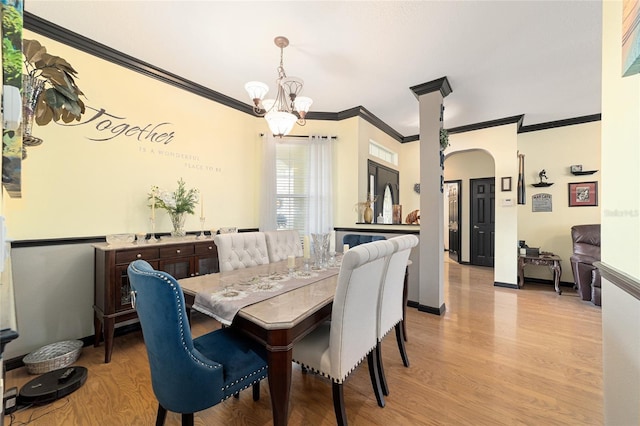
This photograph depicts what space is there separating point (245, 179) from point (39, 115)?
2624 millimetres

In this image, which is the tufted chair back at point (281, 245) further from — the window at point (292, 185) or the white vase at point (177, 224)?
the window at point (292, 185)

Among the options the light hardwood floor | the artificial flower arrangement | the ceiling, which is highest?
the ceiling

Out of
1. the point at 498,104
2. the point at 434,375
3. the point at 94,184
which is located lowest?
the point at 434,375

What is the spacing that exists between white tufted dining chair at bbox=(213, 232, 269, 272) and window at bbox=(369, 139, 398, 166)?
287 cm

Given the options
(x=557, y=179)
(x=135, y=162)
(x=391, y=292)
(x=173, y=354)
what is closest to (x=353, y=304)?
(x=391, y=292)

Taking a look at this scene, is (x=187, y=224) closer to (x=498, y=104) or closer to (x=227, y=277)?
(x=227, y=277)

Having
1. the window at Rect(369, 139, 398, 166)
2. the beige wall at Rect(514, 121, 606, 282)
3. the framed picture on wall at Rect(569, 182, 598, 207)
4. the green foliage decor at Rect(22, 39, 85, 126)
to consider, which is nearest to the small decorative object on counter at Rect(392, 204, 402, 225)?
the window at Rect(369, 139, 398, 166)

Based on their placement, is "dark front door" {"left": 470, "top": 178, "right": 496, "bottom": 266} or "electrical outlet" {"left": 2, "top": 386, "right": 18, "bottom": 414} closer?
"electrical outlet" {"left": 2, "top": 386, "right": 18, "bottom": 414}

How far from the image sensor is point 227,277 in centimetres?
188

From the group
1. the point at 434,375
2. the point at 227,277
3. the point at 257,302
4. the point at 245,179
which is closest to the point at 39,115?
the point at 227,277

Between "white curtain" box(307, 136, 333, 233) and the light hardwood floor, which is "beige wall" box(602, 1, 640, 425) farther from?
"white curtain" box(307, 136, 333, 233)

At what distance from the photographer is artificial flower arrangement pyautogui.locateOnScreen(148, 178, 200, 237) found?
2.82 meters

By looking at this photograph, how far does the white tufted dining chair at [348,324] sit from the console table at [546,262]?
4.08m

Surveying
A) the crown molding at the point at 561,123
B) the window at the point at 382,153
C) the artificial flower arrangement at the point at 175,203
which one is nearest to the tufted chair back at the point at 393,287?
the artificial flower arrangement at the point at 175,203
